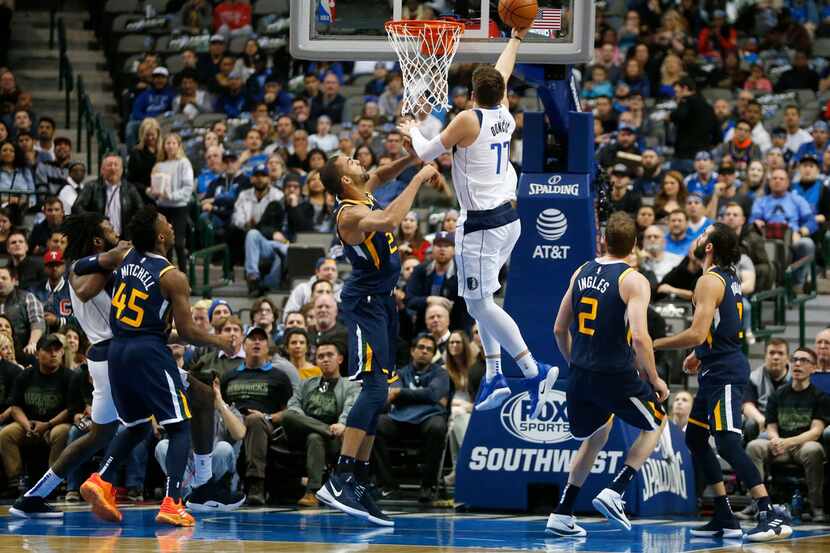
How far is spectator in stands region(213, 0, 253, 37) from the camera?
25781mm

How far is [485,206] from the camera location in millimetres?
11406

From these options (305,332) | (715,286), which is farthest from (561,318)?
(305,332)

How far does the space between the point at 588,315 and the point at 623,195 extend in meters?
7.46

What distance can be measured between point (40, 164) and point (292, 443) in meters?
7.98

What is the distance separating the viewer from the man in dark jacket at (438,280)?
1645 cm

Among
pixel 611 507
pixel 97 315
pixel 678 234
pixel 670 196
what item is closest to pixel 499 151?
pixel 611 507

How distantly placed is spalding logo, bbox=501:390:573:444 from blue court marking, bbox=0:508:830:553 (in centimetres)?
71

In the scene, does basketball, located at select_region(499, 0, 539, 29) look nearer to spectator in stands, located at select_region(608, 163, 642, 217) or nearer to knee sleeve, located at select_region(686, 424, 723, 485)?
knee sleeve, located at select_region(686, 424, 723, 485)

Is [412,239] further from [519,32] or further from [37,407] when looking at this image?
[519,32]

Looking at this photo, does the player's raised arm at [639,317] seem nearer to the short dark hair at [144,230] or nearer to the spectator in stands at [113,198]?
the short dark hair at [144,230]

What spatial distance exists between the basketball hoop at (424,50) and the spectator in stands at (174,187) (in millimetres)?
7504

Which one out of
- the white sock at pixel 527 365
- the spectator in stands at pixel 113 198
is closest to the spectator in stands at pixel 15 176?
the spectator in stands at pixel 113 198

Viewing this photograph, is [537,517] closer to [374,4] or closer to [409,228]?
[374,4]

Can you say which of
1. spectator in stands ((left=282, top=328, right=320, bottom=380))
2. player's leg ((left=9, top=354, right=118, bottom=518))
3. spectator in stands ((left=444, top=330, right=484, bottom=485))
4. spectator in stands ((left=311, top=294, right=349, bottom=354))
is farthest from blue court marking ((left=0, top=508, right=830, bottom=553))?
spectator in stands ((left=311, top=294, right=349, bottom=354))
